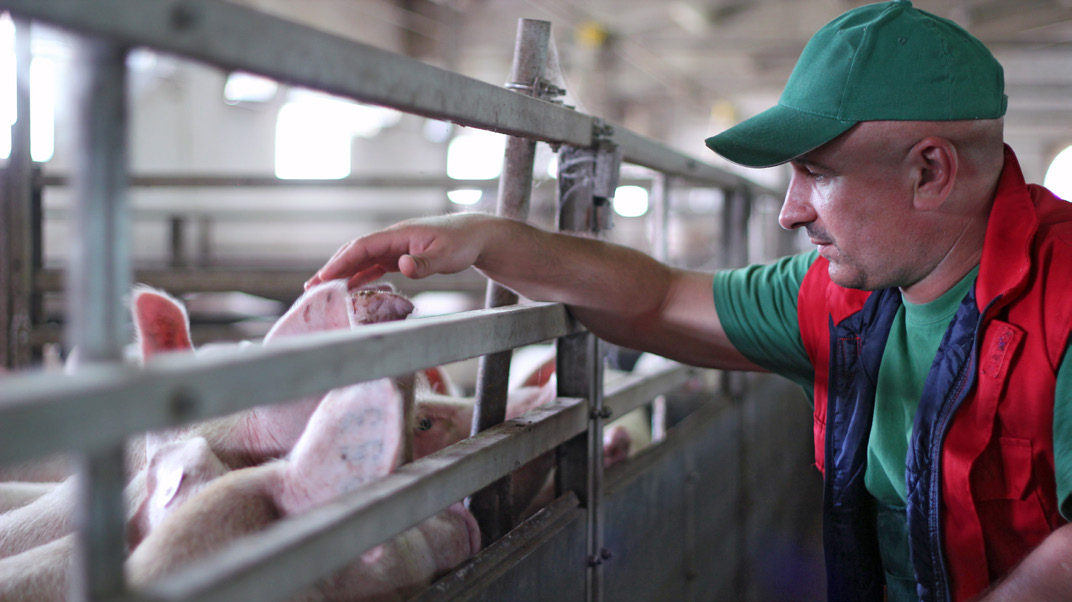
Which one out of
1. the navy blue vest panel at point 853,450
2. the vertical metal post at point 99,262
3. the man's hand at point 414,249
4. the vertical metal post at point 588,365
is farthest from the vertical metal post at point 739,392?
the vertical metal post at point 99,262

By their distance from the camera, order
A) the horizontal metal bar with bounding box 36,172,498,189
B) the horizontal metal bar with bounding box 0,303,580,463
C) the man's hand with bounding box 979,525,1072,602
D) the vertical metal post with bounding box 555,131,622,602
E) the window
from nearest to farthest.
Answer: the horizontal metal bar with bounding box 0,303,580,463 < the man's hand with bounding box 979,525,1072,602 < the vertical metal post with bounding box 555,131,622,602 < the horizontal metal bar with bounding box 36,172,498,189 < the window

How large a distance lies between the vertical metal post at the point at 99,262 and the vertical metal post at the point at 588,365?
0.99 meters

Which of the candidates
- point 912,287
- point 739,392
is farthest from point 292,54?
point 739,392

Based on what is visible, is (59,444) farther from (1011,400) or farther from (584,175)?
(1011,400)

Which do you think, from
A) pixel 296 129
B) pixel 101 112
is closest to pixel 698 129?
pixel 296 129

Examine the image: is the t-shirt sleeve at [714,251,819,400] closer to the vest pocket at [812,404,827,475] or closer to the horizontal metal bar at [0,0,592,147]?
the vest pocket at [812,404,827,475]

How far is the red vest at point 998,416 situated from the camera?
3.93ft

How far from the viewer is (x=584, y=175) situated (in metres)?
1.47

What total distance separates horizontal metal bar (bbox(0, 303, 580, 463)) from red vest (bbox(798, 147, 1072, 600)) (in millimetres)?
873

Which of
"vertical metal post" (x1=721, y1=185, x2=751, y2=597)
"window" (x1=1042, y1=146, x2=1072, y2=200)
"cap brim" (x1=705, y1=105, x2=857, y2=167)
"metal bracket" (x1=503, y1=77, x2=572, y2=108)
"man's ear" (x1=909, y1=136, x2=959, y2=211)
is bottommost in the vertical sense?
"vertical metal post" (x1=721, y1=185, x2=751, y2=597)

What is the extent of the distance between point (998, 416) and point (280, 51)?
112 centimetres

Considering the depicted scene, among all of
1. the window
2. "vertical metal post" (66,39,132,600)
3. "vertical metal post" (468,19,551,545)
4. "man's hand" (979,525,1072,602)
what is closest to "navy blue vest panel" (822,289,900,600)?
"man's hand" (979,525,1072,602)

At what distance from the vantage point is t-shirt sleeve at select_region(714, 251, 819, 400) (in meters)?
1.65

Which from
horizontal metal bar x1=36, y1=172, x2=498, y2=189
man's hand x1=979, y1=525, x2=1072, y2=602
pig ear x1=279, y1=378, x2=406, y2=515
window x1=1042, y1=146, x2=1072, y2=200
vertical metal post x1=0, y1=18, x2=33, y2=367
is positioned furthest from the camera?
window x1=1042, y1=146, x2=1072, y2=200
